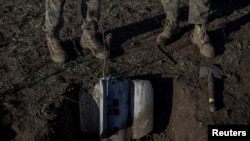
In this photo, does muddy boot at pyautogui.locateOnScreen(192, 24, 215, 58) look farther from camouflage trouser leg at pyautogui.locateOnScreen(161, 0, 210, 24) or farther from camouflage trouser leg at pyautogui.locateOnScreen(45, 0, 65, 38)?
camouflage trouser leg at pyautogui.locateOnScreen(45, 0, 65, 38)

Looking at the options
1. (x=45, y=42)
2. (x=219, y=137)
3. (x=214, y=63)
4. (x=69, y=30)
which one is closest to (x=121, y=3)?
(x=69, y=30)

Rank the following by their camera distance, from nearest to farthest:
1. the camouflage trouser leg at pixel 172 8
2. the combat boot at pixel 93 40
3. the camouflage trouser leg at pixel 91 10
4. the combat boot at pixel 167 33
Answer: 1. the camouflage trouser leg at pixel 91 10
2. the combat boot at pixel 93 40
3. the camouflage trouser leg at pixel 172 8
4. the combat boot at pixel 167 33

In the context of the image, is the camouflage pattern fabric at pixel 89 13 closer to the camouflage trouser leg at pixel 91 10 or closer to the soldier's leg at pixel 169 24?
the camouflage trouser leg at pixel 91 10

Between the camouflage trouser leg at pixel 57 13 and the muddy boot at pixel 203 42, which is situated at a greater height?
the camouflage trouser leg at pixel 57 13

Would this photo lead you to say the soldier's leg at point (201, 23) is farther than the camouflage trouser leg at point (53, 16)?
Yes

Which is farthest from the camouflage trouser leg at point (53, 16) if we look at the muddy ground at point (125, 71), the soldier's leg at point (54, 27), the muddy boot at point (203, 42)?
the muddy boot at point (203, 42)
